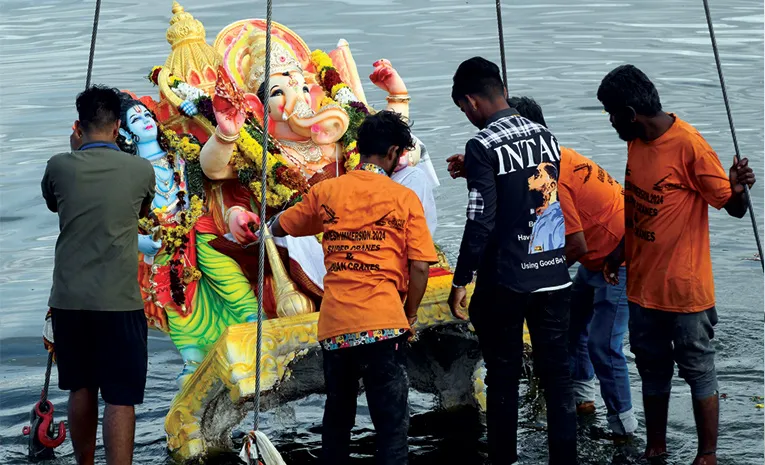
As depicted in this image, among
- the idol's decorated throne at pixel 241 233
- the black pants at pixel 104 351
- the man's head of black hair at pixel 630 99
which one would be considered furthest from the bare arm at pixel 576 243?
the black pants at pixel 104 351

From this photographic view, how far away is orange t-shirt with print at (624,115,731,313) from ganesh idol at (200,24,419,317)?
173cm

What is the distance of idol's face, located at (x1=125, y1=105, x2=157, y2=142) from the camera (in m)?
6.11

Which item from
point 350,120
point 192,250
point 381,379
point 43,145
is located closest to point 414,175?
point 350,120

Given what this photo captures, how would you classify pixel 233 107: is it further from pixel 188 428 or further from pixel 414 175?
pixel 188 428

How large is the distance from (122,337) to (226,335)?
0.74 meters

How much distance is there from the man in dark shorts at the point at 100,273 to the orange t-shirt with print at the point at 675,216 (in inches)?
83.6

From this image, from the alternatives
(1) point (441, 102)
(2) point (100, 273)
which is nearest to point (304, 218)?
(2) point (100, 273)

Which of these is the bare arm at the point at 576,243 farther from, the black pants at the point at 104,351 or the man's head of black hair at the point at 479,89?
the black pants at the point at 104,351

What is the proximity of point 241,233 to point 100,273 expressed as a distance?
55.7 inches

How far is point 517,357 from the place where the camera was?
5234mm

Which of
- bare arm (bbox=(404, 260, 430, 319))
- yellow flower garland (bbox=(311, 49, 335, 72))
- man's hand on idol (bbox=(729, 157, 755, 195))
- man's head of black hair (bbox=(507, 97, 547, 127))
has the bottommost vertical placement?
bare arm (bbox=(404, 260, 430, 319))

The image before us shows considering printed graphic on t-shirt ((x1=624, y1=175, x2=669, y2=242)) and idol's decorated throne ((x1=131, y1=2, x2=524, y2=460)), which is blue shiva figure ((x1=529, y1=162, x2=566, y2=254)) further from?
idol's decorated throne ((x1=131, y1=2, x2=524, y2=460))

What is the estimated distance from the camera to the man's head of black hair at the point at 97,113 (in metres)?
Answer: 4.98

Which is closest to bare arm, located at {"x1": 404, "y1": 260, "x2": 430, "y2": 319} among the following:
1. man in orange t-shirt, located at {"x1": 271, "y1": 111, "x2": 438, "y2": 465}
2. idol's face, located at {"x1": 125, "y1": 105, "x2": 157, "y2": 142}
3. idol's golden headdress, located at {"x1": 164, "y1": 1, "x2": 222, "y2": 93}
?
man in orange t-shirt, located at {"x1": 271, "y1": 111, "x2": 438, "y2": 465}
